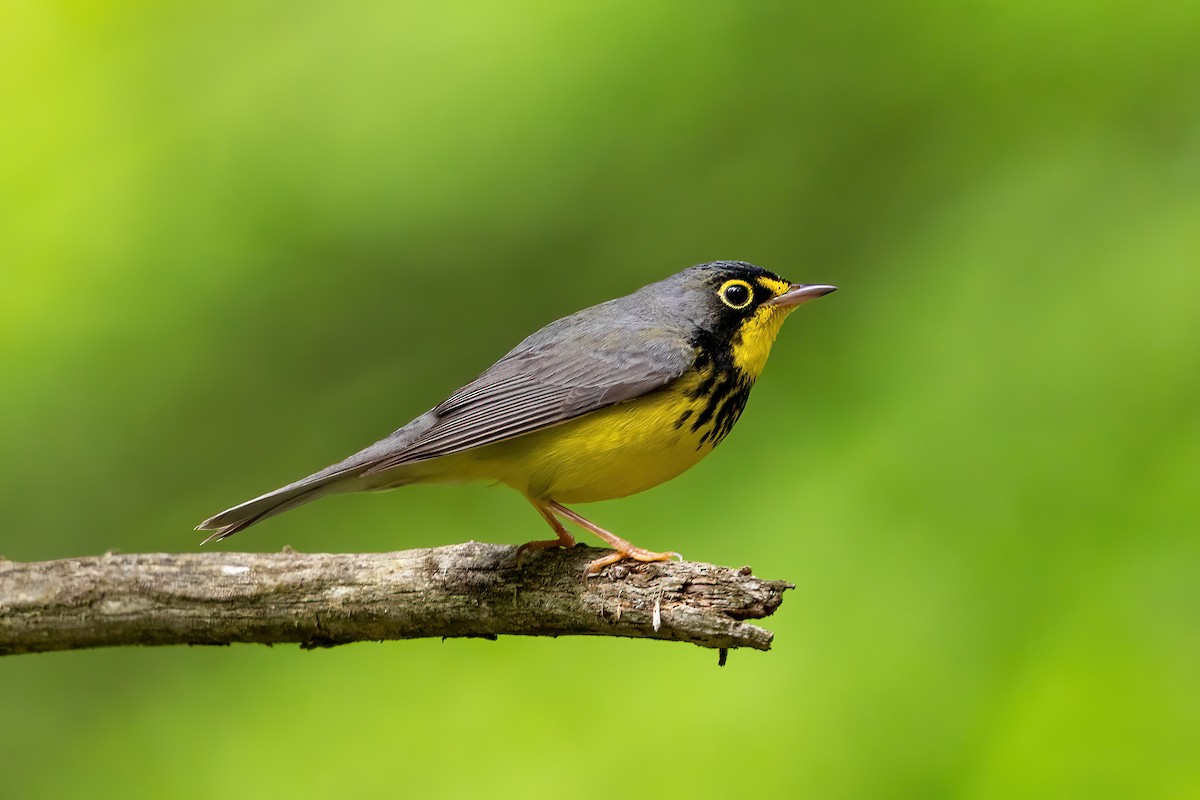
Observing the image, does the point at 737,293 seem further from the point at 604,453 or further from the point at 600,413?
the point at 604,453

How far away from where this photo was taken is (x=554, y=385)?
405 centimetres

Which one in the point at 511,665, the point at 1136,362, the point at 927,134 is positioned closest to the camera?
the point at 1136,362

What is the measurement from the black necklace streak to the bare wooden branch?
61 centimetres

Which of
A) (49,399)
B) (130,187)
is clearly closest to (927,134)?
(130,187)

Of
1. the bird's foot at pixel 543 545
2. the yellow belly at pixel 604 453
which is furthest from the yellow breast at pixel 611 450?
the bird's foot at pixel 543 545

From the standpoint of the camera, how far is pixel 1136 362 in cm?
463

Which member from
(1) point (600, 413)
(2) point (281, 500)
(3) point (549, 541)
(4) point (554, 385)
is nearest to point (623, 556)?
(3) point (549, 541)

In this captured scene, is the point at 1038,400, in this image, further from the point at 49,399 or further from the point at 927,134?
the point at 49,399

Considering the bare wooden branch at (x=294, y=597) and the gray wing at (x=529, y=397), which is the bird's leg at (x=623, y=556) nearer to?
the bare wooden branch at (x=294, y=597)

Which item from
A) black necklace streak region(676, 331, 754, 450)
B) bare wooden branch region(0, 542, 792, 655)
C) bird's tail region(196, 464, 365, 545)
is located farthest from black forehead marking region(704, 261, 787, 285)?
bird's tail region(196, 464, 365, 545)

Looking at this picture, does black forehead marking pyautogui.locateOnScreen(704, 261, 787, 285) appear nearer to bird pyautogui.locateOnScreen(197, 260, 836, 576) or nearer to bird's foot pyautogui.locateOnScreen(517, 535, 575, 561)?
bird pyautogui.locateOnScreen(197, 260, 836, 576)

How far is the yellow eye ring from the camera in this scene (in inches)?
169

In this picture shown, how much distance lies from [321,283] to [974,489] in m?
3.41

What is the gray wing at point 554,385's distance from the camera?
3.89 metres
